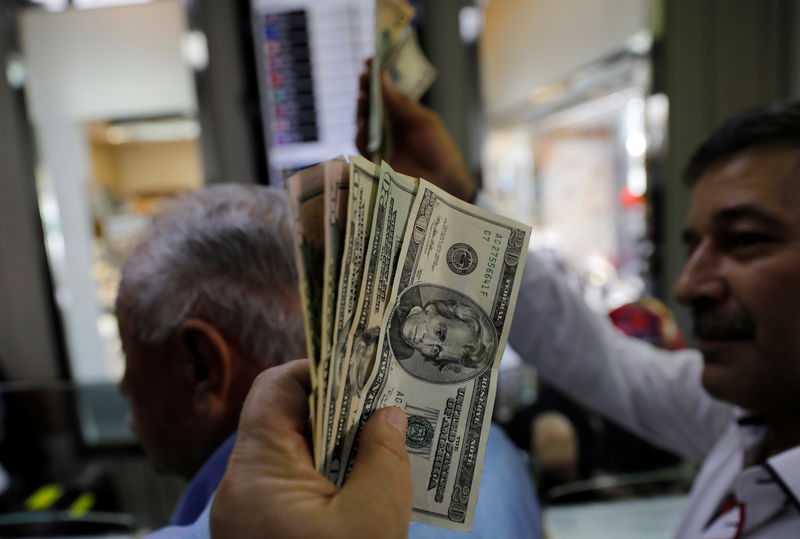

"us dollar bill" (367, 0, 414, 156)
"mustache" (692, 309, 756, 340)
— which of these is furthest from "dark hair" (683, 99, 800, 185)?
"us dollar bill" (367, 0, 414, 156)

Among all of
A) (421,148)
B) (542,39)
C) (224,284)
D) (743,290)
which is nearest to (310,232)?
(224,284)

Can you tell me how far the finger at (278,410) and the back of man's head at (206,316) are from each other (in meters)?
0.22

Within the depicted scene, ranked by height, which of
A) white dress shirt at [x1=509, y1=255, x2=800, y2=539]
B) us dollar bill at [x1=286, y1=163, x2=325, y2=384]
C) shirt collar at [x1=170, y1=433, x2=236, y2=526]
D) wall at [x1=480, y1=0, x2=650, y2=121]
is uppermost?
wall at [x1=480, y1=0, x2=650, y2=121]

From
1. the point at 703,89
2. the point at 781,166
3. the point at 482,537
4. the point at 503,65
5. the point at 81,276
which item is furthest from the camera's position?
the point at 81,276

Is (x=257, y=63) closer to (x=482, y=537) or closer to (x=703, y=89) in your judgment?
(x=703, y=89)

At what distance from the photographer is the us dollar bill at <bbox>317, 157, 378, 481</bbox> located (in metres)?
0.30

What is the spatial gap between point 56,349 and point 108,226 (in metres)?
0.72

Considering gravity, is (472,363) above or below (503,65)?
below

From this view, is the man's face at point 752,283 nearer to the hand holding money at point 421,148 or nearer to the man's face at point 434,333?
the hand holding money at point 421,148

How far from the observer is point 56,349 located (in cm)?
263

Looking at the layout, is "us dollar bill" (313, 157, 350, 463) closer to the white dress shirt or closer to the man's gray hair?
the man's gray hair

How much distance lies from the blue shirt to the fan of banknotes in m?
0.14

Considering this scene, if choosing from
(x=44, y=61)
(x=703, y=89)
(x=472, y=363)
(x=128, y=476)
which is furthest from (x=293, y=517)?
(x=44, y=61)

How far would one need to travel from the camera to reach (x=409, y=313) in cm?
34
